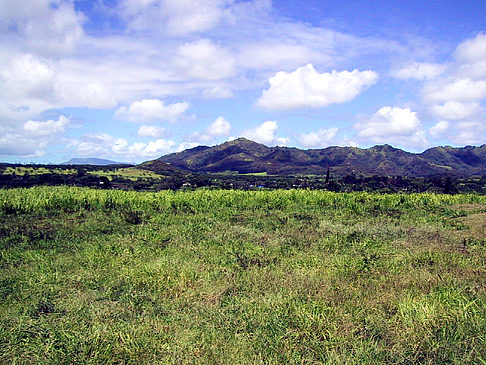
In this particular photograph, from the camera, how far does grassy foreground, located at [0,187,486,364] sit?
4449 millimetres

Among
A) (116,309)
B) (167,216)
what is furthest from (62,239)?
(116,309)

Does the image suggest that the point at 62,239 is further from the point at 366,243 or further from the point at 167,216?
the point at 366,243

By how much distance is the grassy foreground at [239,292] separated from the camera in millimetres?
4449

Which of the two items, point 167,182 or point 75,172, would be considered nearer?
point 167,182

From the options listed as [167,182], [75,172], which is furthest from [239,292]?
[75,172]

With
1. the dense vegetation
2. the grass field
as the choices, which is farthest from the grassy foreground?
the grass field

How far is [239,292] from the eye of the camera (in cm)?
653

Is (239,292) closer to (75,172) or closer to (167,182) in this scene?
(167,182)

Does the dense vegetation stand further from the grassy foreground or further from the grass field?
the grassy foreground

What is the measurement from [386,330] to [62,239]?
1020cm

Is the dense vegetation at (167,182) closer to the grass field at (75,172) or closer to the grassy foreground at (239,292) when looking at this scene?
the grass field at (75,172)

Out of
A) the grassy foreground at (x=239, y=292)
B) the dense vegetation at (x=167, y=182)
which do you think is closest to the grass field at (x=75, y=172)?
Answer: the dense vegetation at (x=167, y=182)

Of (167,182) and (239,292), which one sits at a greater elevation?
(167,182)

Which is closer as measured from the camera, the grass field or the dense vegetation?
the dense vegetation
